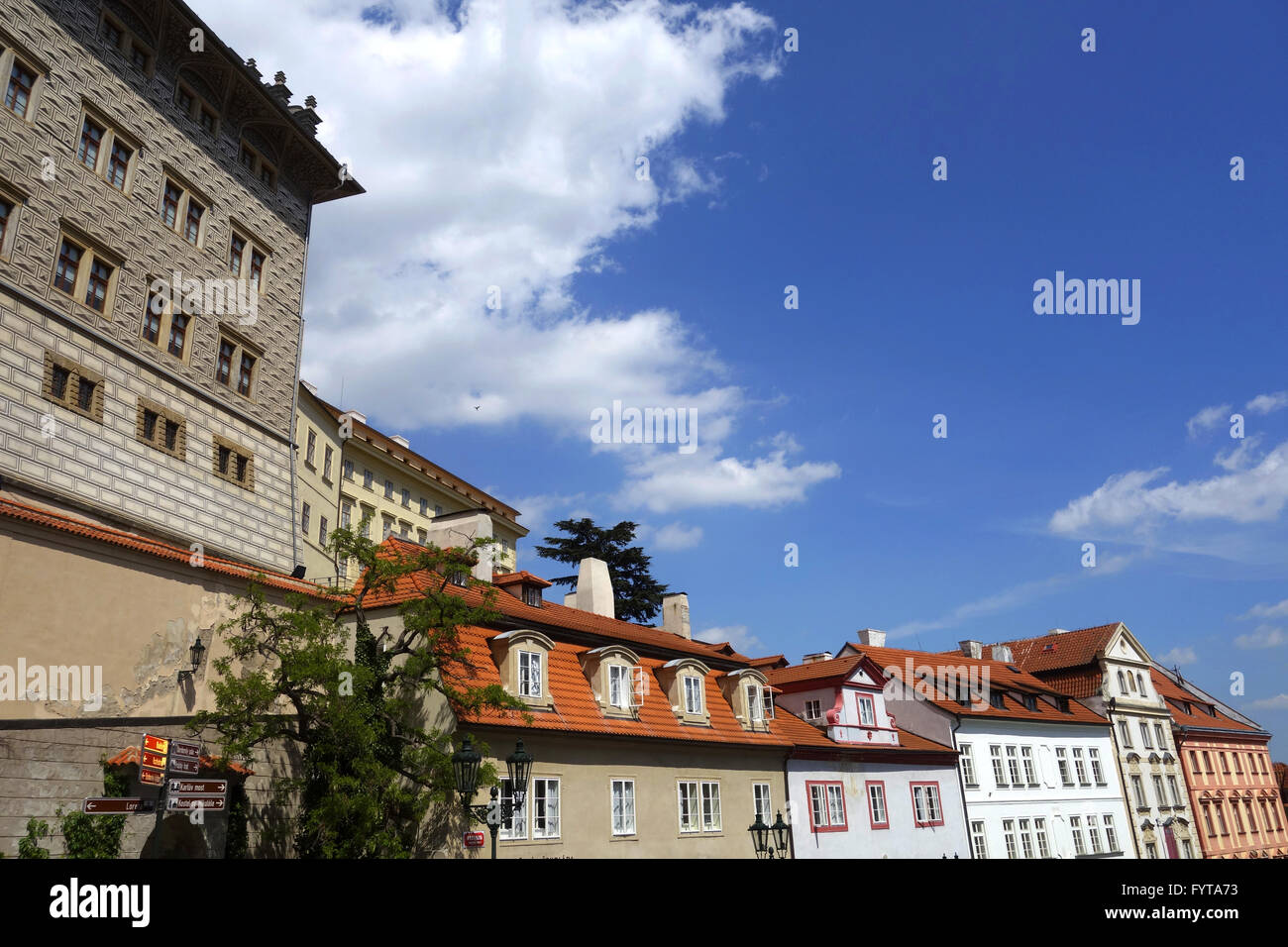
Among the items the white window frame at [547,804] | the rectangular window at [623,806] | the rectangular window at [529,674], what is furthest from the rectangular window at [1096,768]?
the rectangular window at [529,674]

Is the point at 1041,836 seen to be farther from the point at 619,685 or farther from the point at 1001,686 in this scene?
the point at 619,685

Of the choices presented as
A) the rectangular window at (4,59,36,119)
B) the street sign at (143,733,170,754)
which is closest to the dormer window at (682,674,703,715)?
the street sign at (143,733,170,754)

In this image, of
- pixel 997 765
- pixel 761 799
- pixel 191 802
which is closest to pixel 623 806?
pixel 761 799

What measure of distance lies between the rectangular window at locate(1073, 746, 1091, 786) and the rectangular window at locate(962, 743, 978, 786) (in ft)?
29.0

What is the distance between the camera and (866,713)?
33344mm

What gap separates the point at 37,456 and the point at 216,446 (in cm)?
657

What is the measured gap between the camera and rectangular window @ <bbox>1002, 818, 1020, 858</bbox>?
36072 millimetres

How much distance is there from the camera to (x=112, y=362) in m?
23.9

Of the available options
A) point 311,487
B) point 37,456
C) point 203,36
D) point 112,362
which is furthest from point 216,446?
point 311,487

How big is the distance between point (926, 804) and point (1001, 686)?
995cm

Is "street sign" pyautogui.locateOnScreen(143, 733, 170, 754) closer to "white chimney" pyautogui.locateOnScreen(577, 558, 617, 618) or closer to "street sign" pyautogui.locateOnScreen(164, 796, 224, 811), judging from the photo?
"street sign" pyautogui.locateOnScreen(164, 796, 224, 811)

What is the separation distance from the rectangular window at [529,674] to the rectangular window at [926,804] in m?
17.2
